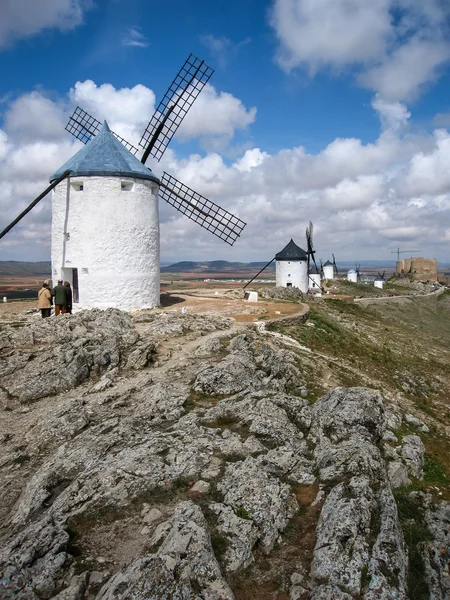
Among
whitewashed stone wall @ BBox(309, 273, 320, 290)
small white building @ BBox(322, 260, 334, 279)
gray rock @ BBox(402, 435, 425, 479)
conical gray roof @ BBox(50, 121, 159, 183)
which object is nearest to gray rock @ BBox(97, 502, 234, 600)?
gray rock @ BBox(402, 435, 425, 479)

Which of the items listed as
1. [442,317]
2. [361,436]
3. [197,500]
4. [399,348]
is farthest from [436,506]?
[442,317]

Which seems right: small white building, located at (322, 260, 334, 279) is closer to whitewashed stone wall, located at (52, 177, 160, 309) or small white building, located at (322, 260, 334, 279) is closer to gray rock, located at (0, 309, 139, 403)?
whitewashed stone wall, located at (52, 177, 160, 309)

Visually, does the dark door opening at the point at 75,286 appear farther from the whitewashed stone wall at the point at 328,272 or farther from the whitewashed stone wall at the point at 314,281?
the whitewashed stone wall at the point at 328,272

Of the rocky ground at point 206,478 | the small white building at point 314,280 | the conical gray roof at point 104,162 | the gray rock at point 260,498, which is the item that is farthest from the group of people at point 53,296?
the small white building at point 314,280

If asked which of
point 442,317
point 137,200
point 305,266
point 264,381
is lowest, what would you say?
point 442,317

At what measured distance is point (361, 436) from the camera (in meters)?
10.7

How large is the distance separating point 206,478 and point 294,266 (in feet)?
149

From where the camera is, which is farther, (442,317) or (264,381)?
(442,317)

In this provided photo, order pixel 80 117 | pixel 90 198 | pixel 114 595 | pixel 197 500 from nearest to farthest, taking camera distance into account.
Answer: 1. pixel 114 595
2. pixel 197 500
3. pixel 90 198
4. pixel 80 117

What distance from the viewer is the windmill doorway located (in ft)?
80.2

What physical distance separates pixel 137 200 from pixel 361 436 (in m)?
18.0

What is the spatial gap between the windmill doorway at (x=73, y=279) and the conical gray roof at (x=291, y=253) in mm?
31090

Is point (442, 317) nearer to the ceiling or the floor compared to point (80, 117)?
nearer to the floor

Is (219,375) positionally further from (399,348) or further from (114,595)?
(399,348)
